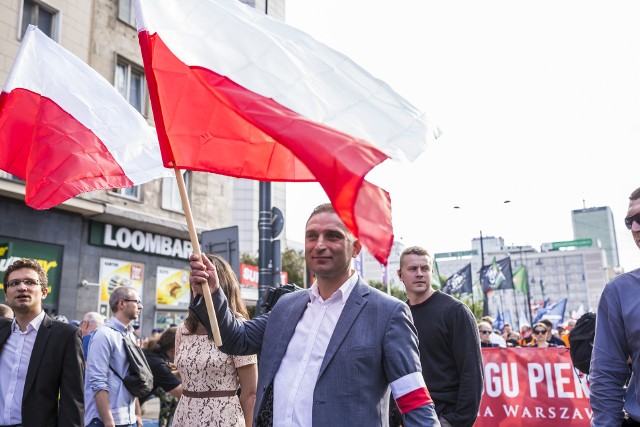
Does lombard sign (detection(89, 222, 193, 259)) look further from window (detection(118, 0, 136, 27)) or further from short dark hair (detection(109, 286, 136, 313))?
short dark hair (detection(109, 286, 136, 313))

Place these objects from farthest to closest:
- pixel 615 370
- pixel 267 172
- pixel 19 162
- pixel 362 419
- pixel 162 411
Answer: pixel 162 411, pixel 19 162, pixel 267 172, pixel 615 370, pixel 362 419

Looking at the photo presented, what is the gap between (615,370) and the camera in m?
2.98

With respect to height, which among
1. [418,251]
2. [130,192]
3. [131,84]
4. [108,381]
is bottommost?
[108,381]

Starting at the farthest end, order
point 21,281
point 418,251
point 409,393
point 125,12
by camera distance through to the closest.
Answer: point 125,12, point 418,251, point 21,281, point 409,393

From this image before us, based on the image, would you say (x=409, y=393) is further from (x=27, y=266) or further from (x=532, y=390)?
(x=532, y=390)

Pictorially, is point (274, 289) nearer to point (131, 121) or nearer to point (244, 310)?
point (244, 310)

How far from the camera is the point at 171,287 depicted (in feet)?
67.8

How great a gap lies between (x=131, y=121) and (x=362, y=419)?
3.37 meters

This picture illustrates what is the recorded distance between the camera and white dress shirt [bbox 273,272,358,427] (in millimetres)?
2529

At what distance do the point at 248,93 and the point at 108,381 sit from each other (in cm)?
336

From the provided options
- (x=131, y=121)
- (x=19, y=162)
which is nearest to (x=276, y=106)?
(x=131, y=121)

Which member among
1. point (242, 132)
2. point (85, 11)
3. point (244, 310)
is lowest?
point (244, 310)

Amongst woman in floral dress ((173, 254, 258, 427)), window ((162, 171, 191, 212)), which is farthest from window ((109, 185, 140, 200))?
woman in floral dress ((173, 254, 258, 427))

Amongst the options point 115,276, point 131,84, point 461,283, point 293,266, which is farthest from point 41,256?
point 293,266
